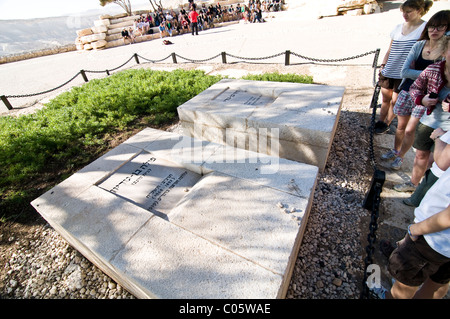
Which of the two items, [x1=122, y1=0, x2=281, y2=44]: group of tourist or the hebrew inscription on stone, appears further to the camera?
[x1=122, y1=0, x2=281, y2=44]: group of tourist

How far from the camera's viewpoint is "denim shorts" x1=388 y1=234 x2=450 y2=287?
1570mm

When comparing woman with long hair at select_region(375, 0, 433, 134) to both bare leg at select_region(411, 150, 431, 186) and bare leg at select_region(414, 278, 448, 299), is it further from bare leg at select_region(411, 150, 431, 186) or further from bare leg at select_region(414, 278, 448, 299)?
bare leg at select_region(414, 278, 448, 299)

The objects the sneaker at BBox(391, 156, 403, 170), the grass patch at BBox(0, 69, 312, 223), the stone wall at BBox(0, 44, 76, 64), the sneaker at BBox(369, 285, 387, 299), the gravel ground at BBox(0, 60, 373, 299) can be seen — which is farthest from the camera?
the stone wall at BBox(0, 44, 76, 64)

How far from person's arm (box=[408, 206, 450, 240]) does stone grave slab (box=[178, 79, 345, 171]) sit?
1.96 meters

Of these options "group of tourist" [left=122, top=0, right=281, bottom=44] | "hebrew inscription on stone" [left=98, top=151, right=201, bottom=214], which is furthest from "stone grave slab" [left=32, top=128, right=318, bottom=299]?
"group of tourist" [left=122, top=0, right=281, bottom=44]

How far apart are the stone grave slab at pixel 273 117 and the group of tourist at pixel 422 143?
998 mm

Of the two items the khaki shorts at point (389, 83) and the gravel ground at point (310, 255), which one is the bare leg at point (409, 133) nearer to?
the gravel ground at point (310, 255)

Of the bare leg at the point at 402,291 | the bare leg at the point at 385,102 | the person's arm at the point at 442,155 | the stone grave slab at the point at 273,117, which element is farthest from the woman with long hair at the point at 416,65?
the bare leg at the point at 402,291

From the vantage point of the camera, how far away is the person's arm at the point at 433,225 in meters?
1.33

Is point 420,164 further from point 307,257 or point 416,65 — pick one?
point 307,257

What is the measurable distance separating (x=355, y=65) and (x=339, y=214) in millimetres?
6985

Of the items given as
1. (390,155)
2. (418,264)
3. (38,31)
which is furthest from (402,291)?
(38,31)

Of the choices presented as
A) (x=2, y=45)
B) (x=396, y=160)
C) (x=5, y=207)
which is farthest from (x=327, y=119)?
(x=2, y=45)

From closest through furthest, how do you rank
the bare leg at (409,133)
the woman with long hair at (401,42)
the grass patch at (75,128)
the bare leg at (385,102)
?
the bare leg at (409,133) < the woman with long hair at (401,42) < the bare leg at (385,102) < the grass patch at (75,128)
